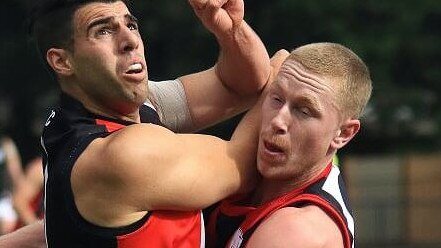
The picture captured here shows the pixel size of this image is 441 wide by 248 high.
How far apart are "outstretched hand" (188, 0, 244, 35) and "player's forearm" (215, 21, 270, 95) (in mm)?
37

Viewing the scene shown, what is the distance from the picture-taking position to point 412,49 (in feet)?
73.6

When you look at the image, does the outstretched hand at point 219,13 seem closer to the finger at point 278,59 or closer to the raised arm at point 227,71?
the raised arm at point 227,71

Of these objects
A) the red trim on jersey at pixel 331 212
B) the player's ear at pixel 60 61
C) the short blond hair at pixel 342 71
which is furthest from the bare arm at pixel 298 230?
the player's ear at pixel 60 61

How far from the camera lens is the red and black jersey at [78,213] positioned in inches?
148

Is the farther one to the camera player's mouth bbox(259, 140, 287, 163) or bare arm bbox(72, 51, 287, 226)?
player's mouth bbox(259, 140, 287, 163)

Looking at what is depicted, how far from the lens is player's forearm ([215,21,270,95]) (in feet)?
13.4

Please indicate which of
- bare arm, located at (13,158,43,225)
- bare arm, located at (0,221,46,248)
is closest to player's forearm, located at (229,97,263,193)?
bare arm, located at (0,221,46,248)

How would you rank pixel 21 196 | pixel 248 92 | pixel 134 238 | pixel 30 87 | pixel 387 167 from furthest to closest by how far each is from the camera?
pixel 30 87
pixel 387 167
pixel 21 196
pixel 248 92
pixel 134 238

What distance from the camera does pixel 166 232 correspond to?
3795mm

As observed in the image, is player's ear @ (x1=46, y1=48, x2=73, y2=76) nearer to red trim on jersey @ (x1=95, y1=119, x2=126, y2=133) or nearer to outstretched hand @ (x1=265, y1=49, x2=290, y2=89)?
red trim on jersey @ (x1=95, y1=119, x2=126, y2=133)

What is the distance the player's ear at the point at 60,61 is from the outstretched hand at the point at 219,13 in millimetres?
470

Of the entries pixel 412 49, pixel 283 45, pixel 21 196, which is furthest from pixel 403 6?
pixel 21 196

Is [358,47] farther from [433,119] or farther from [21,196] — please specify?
[21,196]

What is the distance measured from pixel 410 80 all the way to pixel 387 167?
1786 millimetres
